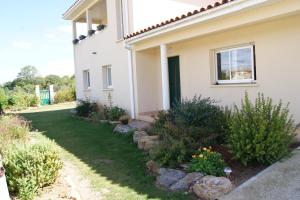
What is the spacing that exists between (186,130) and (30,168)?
149 inches

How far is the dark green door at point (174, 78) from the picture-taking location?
13.2 meters

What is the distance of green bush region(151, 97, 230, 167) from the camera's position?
296 inches

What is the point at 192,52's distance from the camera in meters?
12.0

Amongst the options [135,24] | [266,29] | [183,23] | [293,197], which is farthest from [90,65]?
[293,197]

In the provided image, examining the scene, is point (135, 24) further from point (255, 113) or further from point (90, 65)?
point (255, 113)

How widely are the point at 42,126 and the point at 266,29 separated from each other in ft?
35.6

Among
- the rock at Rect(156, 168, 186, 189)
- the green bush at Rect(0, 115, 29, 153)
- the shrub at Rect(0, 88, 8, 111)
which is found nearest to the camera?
the rock at Rect(156, 168, 186, 189)

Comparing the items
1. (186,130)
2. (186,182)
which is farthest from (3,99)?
(186,182)

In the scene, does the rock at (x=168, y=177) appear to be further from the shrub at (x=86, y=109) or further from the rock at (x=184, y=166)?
the shrub at (x=86, y=109)

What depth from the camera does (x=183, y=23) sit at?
9.88 metres

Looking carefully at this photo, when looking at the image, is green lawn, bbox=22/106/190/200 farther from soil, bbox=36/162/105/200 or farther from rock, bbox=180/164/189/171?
rock, bbox=180/164/189/171

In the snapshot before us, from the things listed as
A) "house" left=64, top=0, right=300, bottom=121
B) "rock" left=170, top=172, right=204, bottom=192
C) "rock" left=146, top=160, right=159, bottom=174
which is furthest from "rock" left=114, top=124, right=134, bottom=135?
"rock" left=170, top=172, right=204, bottom=192

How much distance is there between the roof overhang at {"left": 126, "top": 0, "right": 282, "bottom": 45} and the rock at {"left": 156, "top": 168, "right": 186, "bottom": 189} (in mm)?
3999

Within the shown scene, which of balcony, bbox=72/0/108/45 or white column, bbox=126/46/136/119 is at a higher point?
balcony, bbox=72/0/108/45
